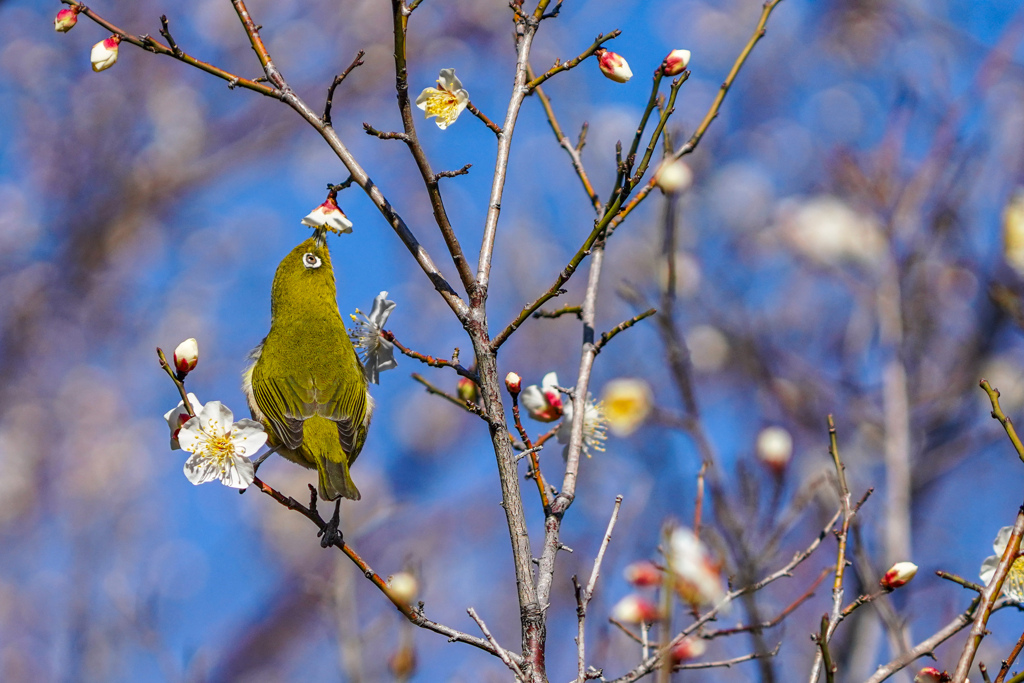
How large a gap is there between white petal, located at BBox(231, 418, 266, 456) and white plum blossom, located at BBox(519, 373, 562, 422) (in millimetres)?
853

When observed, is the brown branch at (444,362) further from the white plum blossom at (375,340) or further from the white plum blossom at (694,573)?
the white plum blossom at (694,573)

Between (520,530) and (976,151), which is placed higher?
(976,151)

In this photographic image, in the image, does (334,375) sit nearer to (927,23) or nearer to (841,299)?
(927,23)

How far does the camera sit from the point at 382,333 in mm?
2545

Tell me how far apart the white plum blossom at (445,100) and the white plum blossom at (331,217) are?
40cm

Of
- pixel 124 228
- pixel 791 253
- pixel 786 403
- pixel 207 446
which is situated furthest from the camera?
pixel 124 228

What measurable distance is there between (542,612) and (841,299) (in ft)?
21.8

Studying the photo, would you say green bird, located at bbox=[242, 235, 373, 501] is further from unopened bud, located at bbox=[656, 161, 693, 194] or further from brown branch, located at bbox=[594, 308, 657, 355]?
unopened bud, located at bbox=[656, 161, 693, 194]

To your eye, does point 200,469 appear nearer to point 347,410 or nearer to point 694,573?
point 347,410

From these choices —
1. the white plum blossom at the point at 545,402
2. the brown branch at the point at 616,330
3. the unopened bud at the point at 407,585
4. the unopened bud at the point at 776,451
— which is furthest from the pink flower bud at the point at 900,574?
the unopened bud at the point at 407,585

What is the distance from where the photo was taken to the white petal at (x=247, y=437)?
2344 mm

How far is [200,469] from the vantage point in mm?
2299

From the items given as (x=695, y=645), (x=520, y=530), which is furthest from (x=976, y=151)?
(x=520, y=530)

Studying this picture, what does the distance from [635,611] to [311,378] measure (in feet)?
4.40
